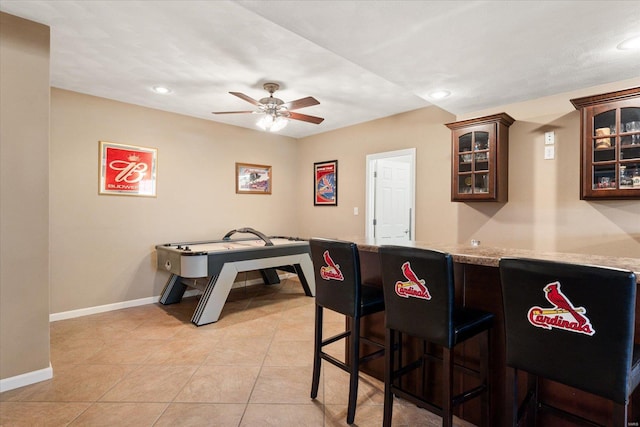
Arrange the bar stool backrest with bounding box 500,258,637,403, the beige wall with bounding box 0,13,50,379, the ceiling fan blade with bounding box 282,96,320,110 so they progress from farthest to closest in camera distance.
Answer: the ceiling fan blade with bounding box 282,96,320,110 → the beige wall with bounding box 0,13,50,379 → the bar stool backrest with bounding box 500,258,637,403

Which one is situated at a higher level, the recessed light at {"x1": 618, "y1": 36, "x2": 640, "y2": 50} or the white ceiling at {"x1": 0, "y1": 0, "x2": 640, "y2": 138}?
the white ceiling at {"x1": 0, "y1": 0, "x2": 640, "y2": 138}

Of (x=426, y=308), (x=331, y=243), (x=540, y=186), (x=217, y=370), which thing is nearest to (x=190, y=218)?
(x=217, y=370)

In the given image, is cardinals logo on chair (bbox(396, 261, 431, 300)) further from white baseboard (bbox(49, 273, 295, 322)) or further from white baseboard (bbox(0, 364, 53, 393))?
white baseboard (bbox(49, 273, 295, 322))

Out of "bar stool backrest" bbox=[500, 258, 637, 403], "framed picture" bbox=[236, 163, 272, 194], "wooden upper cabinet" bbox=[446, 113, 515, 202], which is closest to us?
"bar stool backrest" bbox=[500, 258, 637, 403]

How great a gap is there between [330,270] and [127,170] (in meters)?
3.35

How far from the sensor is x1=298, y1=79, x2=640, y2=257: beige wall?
2.87 metres

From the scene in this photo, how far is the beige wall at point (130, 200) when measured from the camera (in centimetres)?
362

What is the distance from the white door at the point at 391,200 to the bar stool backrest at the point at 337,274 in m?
2.81

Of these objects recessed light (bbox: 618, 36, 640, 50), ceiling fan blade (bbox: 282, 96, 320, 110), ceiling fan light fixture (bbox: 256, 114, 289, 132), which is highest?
recessed light (bbox: 618, 36, 640, 50)

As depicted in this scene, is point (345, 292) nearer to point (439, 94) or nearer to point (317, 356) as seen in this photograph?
point (317, 356)

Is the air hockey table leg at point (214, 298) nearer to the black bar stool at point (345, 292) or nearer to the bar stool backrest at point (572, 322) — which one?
the black bar stool at point (345, 292)

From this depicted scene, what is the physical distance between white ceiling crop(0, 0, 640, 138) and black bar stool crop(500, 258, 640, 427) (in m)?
1.49

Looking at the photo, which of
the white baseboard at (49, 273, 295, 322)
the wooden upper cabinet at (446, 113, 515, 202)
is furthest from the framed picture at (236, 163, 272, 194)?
the wooden upper cabinet at (446, 113, 515, 202)

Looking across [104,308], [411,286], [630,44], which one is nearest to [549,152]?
[630,44]
